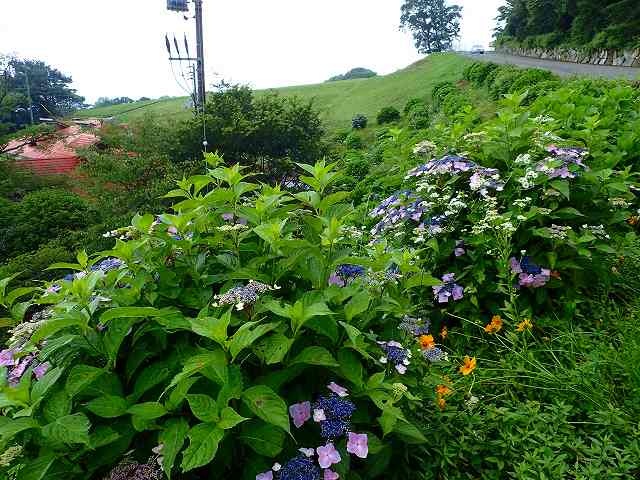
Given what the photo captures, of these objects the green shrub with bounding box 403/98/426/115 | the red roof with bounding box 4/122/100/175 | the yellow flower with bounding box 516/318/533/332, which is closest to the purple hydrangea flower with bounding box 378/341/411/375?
the yellow flower with bounding box 516/318/533/332

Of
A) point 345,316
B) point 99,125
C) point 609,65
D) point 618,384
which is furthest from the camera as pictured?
point 609,65

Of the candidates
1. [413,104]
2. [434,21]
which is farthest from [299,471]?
[434,21]

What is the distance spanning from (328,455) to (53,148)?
47.2ft

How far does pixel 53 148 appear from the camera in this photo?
13.4m

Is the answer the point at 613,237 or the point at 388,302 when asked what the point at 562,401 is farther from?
the point at 613,237

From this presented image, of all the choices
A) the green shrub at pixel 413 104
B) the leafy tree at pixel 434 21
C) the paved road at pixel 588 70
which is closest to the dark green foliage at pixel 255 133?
the green shrub at pixel 413 104

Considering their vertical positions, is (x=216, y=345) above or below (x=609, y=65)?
below

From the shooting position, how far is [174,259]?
5.89ft

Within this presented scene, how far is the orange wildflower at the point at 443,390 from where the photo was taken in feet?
6.61

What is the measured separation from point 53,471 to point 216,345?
54 centimetres

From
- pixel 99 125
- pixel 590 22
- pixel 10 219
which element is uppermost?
pixel 590 22

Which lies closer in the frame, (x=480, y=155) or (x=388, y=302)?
(x=388, y=302)

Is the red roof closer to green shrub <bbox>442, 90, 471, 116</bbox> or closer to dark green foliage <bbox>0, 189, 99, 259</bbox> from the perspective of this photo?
dark green foliage <bbox>0, 189, 99, 259</bbox>

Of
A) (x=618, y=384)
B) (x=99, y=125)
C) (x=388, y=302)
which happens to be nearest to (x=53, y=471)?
(x=388, y=302)
